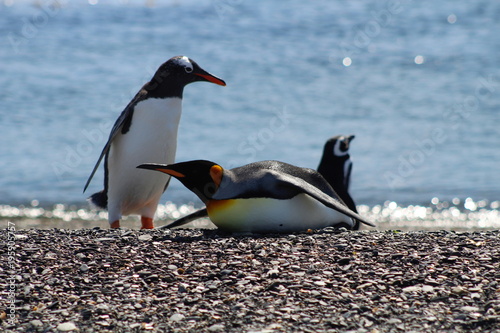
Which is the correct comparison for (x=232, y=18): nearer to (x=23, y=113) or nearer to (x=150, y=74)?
(x=150, y=74)

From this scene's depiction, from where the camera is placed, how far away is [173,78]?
583 centimetres

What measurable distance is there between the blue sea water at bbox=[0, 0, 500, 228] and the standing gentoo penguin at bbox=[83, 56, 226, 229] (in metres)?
4.38

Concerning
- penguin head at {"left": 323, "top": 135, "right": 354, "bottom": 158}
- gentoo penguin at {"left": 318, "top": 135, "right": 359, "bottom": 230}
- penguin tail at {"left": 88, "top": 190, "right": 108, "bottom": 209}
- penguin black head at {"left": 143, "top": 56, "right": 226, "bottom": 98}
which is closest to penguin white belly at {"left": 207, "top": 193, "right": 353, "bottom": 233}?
penguin black head at {"left": 143, "top": 56, "right": 226, "bottom": 98}

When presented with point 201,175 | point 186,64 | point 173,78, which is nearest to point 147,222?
point 173,78

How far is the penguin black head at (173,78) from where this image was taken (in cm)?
581

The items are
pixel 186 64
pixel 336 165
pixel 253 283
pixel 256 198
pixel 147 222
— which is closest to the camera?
pixel 253 283

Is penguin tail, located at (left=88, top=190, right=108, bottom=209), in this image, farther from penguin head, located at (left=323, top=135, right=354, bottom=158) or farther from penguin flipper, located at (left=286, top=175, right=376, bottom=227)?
penguin flipper, located at (left=286, top=175, right=376, bottom=227)

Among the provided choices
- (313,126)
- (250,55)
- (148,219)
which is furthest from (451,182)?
(250,55)

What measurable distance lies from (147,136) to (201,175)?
1.45 metres

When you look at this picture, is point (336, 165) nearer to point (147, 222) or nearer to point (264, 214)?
point (147, 222)

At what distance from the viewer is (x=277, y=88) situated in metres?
18.3

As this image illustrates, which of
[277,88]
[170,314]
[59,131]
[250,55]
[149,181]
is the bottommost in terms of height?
[170,314]

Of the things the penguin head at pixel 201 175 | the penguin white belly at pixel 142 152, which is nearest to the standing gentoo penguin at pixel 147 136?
the penguin white belly at pixel 142 152

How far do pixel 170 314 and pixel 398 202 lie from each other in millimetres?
7533
